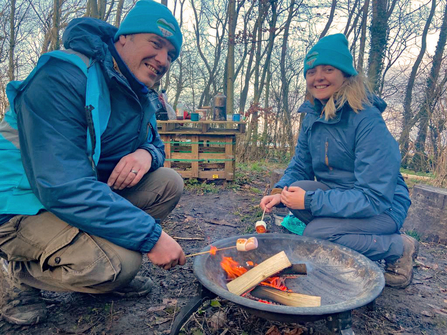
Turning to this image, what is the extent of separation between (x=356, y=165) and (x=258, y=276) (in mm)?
1160

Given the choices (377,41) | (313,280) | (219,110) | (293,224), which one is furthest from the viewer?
(377,41)

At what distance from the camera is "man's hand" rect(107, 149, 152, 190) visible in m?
2.19

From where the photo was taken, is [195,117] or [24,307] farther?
[195,117]

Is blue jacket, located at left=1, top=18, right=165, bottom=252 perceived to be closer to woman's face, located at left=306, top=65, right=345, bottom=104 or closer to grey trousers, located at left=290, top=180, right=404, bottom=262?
grey trousers, located at left=290, top=180, right=404, bottom=262

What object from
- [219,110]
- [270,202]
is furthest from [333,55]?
[219,110]

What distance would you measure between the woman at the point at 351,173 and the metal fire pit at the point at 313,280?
240 mm

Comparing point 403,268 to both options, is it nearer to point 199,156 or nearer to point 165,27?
point 165,27

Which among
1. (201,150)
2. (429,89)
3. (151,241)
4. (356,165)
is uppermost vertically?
(429,89)

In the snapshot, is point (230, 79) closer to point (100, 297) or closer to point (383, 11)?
point (383, 11)

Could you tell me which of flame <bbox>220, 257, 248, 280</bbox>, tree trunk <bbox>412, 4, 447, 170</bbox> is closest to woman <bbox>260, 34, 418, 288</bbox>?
flame <bbox>220, 257, 248, 280</bbox>

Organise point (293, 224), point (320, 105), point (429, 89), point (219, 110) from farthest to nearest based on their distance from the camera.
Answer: point (429, 89) → point (219, 110) → point (293, 224) → point (320, 105)

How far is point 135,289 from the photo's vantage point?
7.70 ft

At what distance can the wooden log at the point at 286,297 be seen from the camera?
1767 millimetres

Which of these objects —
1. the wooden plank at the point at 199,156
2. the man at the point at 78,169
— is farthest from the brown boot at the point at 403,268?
the wooden plank at the point at 199,156
